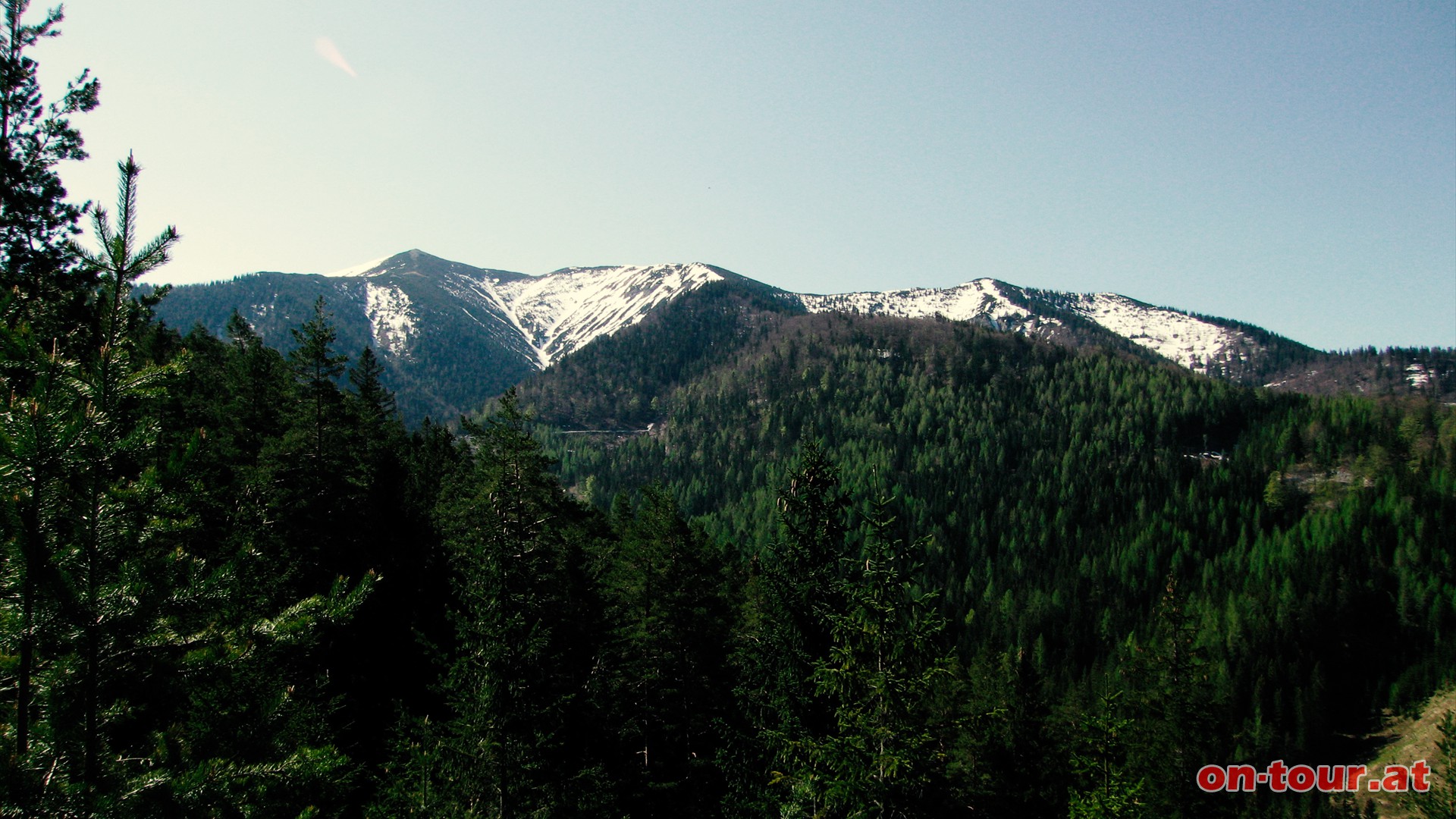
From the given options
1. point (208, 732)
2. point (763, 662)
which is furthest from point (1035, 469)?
point (208, 732)

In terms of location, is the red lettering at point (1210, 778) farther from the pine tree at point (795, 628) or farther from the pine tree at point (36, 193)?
the pine tree at point (36, 193)

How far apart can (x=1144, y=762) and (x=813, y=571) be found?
20667 millimetres

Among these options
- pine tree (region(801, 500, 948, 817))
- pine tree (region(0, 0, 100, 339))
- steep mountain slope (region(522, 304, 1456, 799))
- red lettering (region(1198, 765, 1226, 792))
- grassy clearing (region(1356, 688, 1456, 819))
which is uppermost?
pine tree (region(0, 0, 100, 339))

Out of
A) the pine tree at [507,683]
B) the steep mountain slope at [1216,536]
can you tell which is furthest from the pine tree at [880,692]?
the steep mountain slope at [1216,536]

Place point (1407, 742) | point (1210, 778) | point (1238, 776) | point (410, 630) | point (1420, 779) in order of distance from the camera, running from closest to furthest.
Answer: point (410, 630) → point (1210, 778) → point (1238, 776) → point (1420, 779) → point (1407, 742)

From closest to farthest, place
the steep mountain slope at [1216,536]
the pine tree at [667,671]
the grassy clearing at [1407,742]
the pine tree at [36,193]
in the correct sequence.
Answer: the pine tree at [36,193] < the pine tree at [667,671] < the grassy clearing at [1407,742] < the steep mountain slope at [1216,536]

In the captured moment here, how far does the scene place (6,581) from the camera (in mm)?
4688

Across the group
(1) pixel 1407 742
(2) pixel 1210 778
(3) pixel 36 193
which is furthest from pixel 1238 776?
(1) pixel 1407 742

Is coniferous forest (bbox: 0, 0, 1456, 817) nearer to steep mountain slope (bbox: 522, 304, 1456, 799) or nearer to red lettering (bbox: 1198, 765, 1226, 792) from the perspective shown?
red lettering (bbox: 1198, 765, 1226, 792)

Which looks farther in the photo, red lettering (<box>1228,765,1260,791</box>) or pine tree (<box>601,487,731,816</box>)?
red lettering (<box>1228,765,1260,791</box>)

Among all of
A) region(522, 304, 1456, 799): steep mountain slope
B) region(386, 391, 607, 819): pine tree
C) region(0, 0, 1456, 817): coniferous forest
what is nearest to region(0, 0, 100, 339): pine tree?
region(0, 0, 1456, 817): coniferous forest

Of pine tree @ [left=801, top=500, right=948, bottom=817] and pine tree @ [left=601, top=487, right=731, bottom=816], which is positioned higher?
pine tree @ [left=801, top=500, right=948, bottom=817]

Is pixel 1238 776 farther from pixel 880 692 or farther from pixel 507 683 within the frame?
pixel 507 683

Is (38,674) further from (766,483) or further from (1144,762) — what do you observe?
(766,483)
